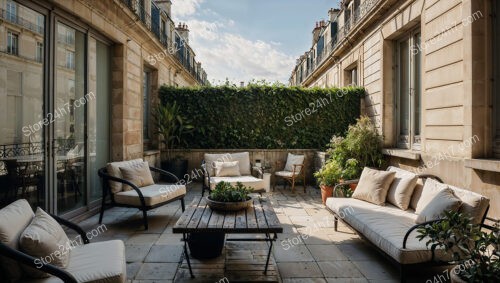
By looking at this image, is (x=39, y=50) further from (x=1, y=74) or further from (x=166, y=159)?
(x=166, y=159)

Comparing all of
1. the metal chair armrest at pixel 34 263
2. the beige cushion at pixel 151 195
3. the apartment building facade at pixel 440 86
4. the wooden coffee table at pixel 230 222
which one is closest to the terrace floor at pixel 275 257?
the wooden coffee table at pixel 230 222

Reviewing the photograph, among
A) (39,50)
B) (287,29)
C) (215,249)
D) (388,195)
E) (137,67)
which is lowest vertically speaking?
(215,249)

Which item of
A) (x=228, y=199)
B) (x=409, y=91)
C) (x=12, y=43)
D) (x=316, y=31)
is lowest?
(x=228, y=199)

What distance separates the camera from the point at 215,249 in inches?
135

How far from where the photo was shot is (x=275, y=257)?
11.4 ft

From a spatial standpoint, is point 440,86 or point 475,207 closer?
point 475,207

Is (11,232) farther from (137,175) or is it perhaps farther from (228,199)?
(137,175)

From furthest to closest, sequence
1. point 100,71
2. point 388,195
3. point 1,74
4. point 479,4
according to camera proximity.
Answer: point 100,71
point 388,195
point 479,4
point 1,74

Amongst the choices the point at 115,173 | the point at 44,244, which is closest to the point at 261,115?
→ the point at 115,173

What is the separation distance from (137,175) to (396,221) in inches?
146

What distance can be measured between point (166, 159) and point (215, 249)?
16.7 feet

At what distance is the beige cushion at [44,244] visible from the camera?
204cm

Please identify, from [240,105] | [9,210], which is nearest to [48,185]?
[9,210]

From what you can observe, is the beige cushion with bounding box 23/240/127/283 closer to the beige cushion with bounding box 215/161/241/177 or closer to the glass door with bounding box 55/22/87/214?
the glass door with bounding box 55/22/87/214
